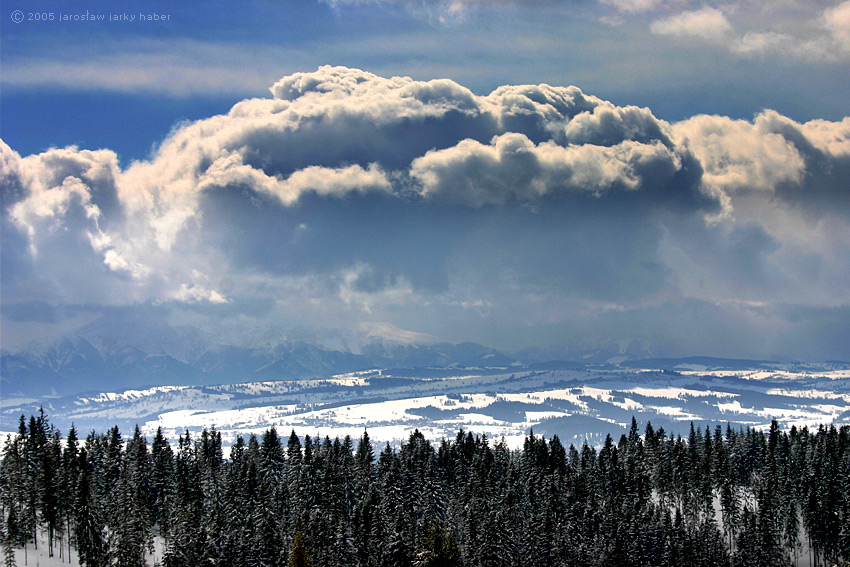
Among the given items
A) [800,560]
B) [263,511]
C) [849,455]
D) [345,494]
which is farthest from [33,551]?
[849,455]

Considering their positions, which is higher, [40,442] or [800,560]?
[40,442]

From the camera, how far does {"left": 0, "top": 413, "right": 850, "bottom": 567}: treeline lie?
138250 mm

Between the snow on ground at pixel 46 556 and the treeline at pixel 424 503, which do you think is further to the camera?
the snow on ground at pixel 46 556

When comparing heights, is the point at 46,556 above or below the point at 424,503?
below

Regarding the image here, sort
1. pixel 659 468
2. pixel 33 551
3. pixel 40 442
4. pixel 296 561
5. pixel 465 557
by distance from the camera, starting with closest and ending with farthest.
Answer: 1. pixel 296 561
2. pixel 465 557
3. pixel 33 551
4. pixel 40 442
5. pixel 659 468

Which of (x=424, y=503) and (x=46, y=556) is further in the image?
(x=424, y=503)

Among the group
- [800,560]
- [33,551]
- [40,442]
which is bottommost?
[800,560]

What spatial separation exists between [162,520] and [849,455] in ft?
454

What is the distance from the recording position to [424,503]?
157 meters

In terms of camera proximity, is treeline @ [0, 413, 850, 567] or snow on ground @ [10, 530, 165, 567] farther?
snow on ground @ [10, 530, 165, 567]

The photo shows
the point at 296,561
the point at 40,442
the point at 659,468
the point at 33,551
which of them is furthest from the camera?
the point at 659,468

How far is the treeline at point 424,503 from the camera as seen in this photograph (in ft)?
454

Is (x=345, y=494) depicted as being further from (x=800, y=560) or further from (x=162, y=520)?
(x=800, y=560)

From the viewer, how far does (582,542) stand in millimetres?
152875
